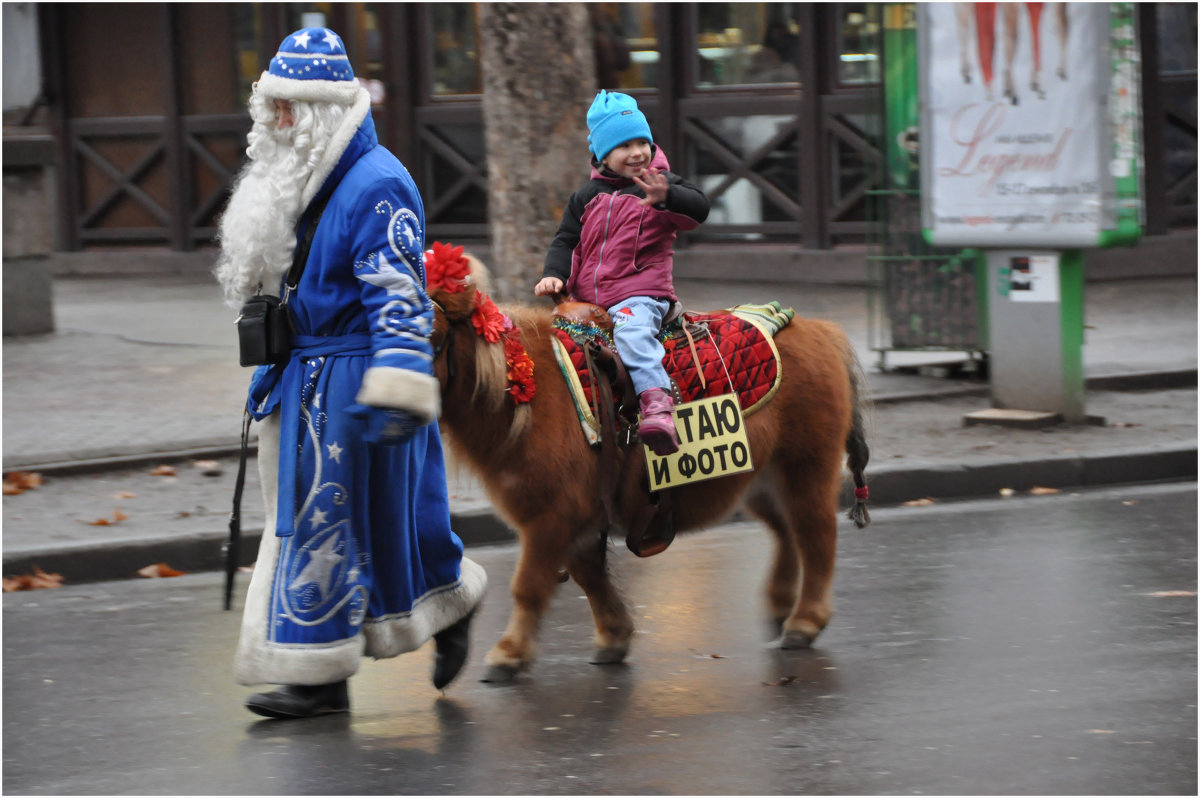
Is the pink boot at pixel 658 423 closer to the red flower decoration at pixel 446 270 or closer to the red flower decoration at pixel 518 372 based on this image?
the red flower decoration at pixel 518 372

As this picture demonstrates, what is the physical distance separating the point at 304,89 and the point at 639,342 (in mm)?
1379

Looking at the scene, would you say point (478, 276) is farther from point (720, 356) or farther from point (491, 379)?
point (720, 356)

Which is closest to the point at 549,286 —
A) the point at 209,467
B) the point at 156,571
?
the point at 156,571

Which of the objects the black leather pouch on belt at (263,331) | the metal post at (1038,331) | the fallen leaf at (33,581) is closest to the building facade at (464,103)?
the metal post at (1038,331)

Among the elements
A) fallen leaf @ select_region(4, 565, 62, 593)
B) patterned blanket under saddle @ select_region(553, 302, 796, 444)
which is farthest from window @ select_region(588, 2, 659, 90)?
patterned blanket under saddle @ select_region(553, 302, 796, 444)

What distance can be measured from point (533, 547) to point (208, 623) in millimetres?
1924

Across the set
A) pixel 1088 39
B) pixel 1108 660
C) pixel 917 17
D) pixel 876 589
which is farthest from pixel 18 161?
pixel 1108 660

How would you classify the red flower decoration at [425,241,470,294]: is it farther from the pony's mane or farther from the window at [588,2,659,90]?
the window at [588,2,659,90]

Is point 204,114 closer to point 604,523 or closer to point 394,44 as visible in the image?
point 394,44

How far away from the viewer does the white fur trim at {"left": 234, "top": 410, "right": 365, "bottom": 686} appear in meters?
4.96

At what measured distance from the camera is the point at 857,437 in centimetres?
614

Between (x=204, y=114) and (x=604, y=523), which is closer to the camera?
(x=604, y=523)

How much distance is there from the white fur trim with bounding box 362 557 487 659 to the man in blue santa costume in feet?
0.05

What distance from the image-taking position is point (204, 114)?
19.7 metres
